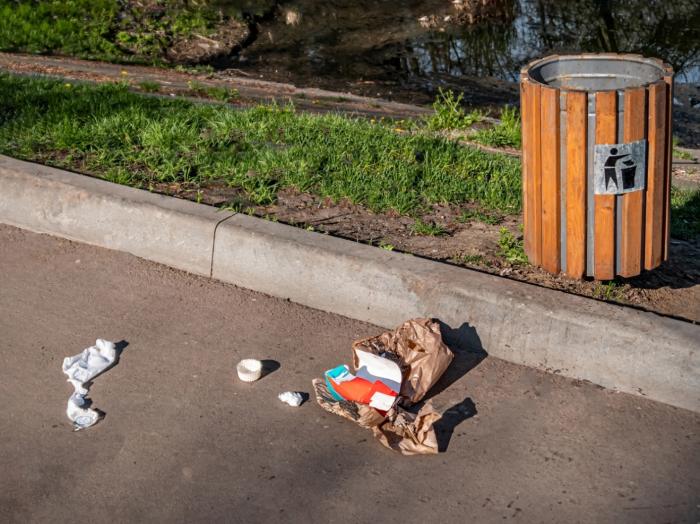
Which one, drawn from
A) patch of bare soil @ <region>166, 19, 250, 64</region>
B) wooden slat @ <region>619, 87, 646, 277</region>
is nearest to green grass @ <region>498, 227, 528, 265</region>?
wooden slat @ <region>619, 87, 646, 277</region>

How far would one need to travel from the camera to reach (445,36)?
1645cm

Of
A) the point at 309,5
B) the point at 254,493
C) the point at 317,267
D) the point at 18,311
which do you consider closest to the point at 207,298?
the point at 317,267

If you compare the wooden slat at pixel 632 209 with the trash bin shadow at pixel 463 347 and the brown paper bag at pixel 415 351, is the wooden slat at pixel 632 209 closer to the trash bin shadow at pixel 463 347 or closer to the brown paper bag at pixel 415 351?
the trash bin shadow at pixel 463 347

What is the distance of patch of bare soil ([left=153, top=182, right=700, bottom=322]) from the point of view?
14.6 feet

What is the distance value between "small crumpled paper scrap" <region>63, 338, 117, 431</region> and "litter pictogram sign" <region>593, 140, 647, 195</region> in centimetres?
226

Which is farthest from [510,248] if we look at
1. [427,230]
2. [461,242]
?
[427,230]

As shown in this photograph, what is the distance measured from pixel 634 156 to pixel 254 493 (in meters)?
2.08

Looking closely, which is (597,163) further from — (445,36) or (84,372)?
(445,36)

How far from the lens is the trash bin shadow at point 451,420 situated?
383 cm

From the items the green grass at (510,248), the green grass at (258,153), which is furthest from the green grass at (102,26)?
the green grass at (510,248)

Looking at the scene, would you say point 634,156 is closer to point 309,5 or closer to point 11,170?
point 11,170

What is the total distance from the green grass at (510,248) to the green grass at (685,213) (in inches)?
39.4

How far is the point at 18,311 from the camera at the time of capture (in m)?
4.77

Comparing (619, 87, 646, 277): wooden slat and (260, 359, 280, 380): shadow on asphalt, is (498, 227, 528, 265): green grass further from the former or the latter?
(260, 359, 280, 380): shadow on asphalt
